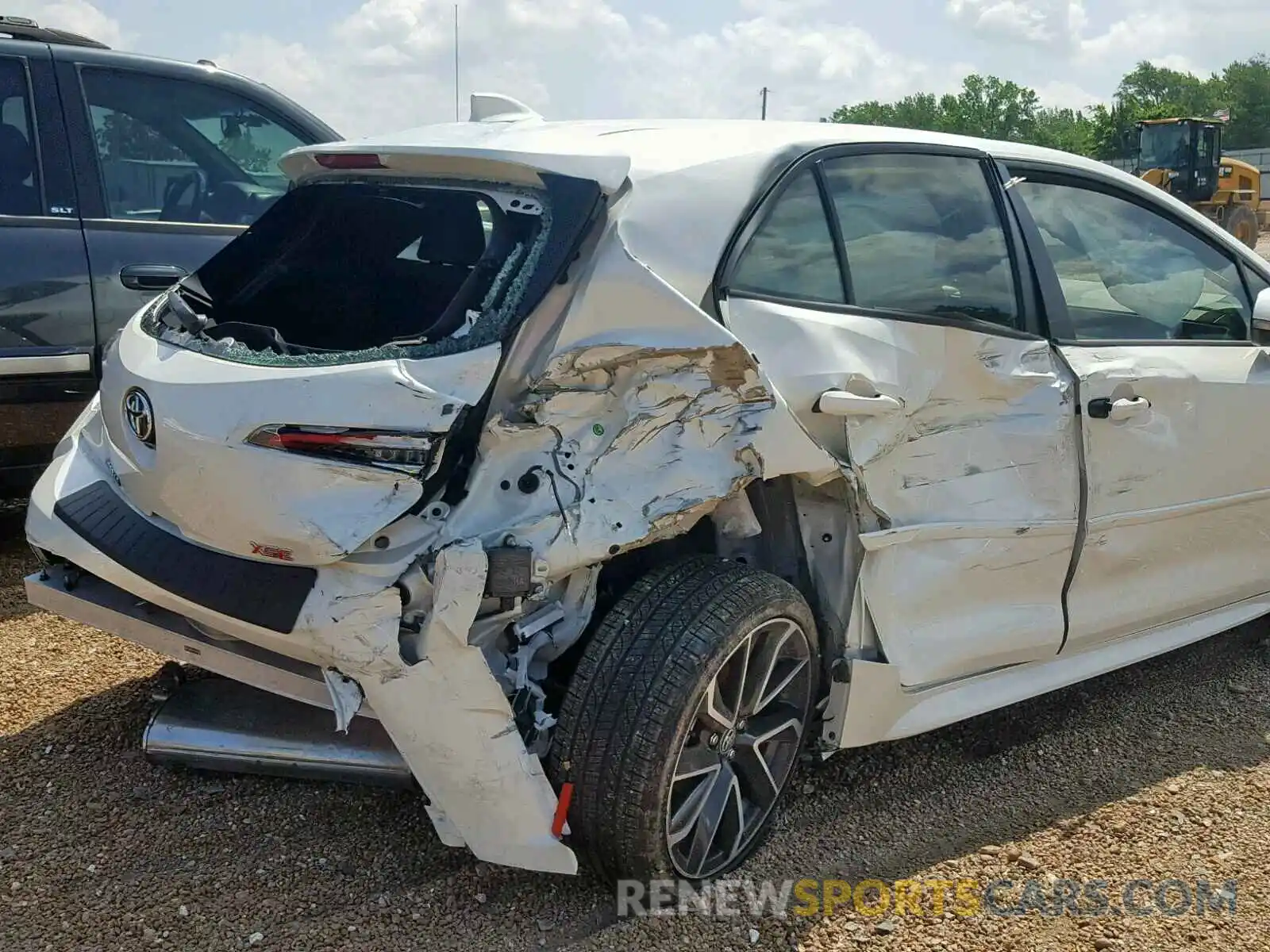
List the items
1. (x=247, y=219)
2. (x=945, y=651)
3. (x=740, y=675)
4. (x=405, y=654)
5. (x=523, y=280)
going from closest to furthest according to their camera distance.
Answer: (x=405, y=654)
(x=523, y=280)
(x=740, y=675)
(x=945, y=651)
(x=247, y=219)

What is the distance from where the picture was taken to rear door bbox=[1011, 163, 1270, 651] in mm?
3371

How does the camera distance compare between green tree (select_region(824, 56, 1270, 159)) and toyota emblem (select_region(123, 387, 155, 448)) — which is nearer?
toyota emblem (select_region(123, 387, 155, 448))

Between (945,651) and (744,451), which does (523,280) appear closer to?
(744,451)

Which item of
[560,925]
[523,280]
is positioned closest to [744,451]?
[523,280]

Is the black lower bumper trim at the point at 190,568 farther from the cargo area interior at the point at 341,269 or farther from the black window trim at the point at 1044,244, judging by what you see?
the black window trim at the point at 1044,244

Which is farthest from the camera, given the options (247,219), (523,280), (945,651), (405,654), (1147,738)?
(247,219)

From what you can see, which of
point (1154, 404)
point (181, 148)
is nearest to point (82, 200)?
point (181, 148)

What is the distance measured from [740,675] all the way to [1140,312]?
186cm

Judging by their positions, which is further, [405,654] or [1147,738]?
[1147,738]

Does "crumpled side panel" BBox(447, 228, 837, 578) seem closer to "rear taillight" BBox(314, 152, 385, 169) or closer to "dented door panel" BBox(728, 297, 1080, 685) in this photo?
"dented door panel" BBox(728, 297, 1080, 685)

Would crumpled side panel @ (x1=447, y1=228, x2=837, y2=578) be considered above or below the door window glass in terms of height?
below

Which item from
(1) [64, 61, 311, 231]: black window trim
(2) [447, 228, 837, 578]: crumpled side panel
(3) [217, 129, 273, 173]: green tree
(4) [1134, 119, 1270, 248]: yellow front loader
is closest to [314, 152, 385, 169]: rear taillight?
(2) [447, 228, 837, 578]: crumpled side panel

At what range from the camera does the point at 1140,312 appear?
3637 millimetres

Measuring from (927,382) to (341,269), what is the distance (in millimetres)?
1636
